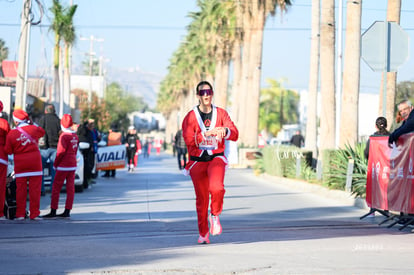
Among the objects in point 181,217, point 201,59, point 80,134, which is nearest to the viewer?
point 181,217

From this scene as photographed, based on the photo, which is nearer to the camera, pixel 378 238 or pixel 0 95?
pixel 378 238

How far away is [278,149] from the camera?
2909 cm

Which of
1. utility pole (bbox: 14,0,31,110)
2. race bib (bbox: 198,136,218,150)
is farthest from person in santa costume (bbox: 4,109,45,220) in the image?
utility pole (bbox: 14,0,31,110)

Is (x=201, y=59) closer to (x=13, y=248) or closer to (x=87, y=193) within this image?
(x=87, y=193)

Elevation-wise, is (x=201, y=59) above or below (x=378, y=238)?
above

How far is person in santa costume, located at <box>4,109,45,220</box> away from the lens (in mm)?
13258

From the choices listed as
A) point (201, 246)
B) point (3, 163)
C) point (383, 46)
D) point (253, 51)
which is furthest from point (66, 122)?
point (253, 51)

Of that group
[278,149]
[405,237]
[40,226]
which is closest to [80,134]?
[278,149]

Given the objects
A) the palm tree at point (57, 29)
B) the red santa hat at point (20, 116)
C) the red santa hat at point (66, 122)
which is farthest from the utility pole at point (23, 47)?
the palm tree at point (57, 29)

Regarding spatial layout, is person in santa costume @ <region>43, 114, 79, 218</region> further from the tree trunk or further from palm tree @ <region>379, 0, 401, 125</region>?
the tree trunk

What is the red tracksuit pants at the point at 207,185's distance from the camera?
988 cm

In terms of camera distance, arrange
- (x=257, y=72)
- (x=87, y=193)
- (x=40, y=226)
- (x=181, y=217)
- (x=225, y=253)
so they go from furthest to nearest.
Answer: (x=257, y=72), (x=87, y=193), (x=181, y=217), (x=40, y=226), (x=225, y=253)

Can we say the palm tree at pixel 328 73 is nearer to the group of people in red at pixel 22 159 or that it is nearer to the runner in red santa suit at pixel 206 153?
the group of people in red at pixel 22 159

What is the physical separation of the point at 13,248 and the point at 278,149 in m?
20.1
